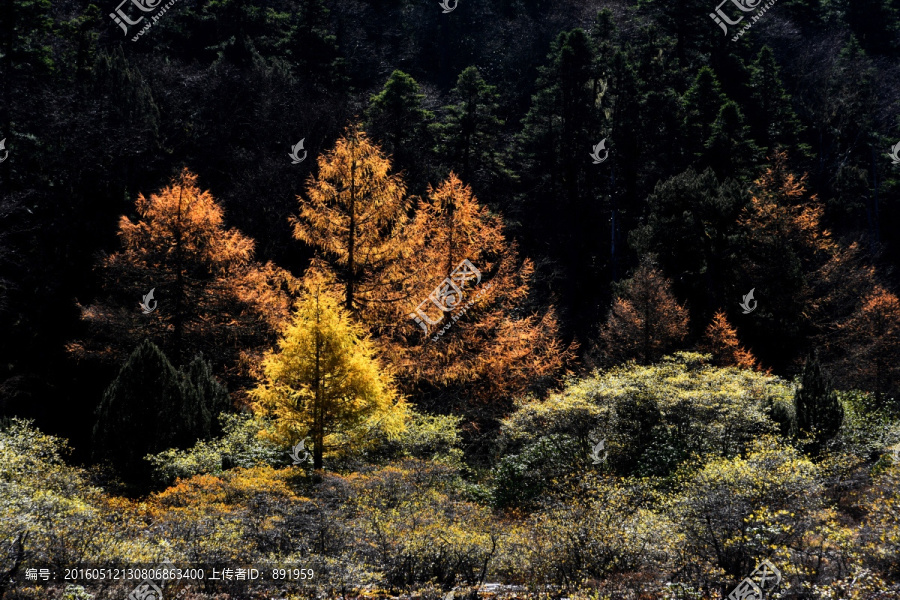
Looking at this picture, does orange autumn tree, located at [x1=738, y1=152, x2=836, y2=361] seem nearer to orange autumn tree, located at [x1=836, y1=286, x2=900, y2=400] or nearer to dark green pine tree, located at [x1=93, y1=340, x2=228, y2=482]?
orange autumn tree, located at [x1=836, y1=286, x2=900, y2=400]

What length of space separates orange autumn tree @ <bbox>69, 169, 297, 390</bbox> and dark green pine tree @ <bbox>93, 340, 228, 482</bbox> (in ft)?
18.6

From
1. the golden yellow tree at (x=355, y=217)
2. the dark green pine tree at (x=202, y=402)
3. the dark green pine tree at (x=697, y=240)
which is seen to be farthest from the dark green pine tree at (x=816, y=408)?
the dark green pine tree at (x=202, y=402)

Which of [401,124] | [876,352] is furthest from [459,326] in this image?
[401,124]

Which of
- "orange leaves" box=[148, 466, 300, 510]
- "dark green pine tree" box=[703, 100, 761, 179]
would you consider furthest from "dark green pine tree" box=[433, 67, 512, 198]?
"orange leaves" box=[148, 466, 300, 510]

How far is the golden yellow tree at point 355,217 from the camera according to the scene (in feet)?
60.1

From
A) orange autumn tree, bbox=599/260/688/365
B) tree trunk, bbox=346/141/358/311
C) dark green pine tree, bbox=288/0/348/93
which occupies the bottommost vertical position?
orange autumn tree, bbox=599/260/688/365

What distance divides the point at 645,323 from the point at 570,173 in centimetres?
1724

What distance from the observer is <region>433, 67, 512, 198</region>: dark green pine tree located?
114ft

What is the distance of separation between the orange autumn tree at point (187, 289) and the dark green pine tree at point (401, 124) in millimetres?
12728

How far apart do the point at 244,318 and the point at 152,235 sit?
3994mm

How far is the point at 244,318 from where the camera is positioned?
22219 mm

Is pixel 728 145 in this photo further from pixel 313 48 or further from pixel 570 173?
pixel 313 48

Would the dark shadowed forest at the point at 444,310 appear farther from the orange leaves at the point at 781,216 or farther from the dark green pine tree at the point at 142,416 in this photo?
the orange leaves at the point at 781,216

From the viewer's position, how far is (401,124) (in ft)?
112
